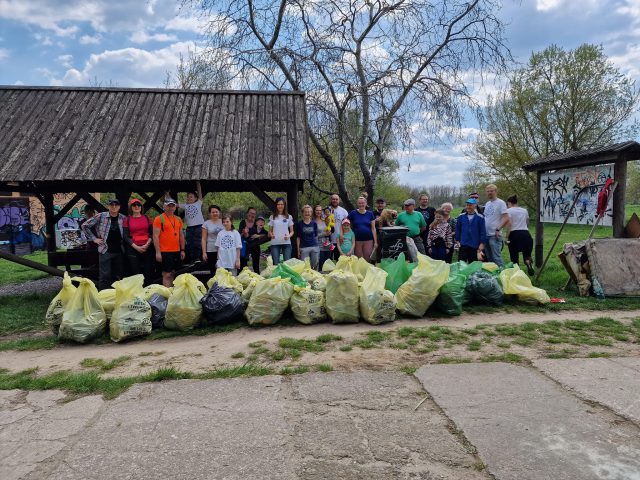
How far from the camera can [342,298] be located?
5680mm

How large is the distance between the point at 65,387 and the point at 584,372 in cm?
452

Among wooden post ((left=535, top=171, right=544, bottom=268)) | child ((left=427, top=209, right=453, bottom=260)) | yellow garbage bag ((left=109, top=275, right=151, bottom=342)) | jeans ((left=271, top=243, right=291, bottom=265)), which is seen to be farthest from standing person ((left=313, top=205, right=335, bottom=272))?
wooden post ((left=535, top=171, right=544, bottom=268))

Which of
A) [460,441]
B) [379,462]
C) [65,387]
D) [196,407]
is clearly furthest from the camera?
[65,387]

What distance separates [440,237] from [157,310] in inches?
200

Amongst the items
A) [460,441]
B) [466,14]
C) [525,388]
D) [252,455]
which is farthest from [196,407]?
[466,14]

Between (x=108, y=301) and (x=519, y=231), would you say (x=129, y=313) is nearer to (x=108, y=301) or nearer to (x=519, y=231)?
(x=108, y=301)

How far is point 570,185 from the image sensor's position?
834 centimetres

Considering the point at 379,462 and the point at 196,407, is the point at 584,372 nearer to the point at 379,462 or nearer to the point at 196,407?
the point at 379,462

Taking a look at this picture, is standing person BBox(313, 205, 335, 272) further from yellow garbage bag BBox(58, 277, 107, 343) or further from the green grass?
the green grass

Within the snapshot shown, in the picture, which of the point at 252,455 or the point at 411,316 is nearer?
the point at 252,455

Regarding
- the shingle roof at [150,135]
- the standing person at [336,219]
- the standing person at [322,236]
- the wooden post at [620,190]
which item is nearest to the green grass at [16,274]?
the shingle roof at [150,135]

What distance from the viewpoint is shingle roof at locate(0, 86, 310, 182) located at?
7906mm

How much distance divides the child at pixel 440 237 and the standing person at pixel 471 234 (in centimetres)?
28

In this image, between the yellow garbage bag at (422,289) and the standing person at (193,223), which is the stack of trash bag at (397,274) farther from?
the standing person at (193,223)
